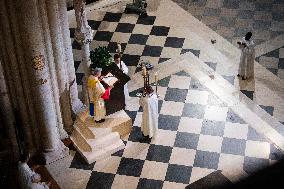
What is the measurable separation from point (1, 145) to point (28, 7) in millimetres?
2715

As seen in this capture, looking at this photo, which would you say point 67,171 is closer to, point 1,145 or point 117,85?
point 1,145

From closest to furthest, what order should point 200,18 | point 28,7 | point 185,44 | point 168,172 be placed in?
1. point 28,7
2. point 168,172
3. point 185,44
4. point 200,18

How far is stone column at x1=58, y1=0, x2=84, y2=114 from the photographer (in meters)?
6.31

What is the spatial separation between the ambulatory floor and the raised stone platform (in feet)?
0.47

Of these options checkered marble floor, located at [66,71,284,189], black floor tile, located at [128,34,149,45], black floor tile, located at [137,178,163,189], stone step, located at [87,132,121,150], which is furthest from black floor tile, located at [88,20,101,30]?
black floor tile, located at [137,178,163,189]

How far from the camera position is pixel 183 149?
7.38 meters

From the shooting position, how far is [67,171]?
7020 mm

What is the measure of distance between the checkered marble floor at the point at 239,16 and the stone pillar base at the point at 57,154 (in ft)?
17.2

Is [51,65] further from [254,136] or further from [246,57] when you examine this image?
[246,57]

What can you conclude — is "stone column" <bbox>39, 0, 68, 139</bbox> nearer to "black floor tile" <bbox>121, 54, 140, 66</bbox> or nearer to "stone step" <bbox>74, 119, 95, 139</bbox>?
"stone step" <bbox>74, 119, 95, 139</bbox>

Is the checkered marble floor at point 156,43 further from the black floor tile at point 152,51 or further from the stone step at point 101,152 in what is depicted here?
the stone step at point 101,152

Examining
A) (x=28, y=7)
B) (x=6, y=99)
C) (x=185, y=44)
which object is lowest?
(x=185, y=44)

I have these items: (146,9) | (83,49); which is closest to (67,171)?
(83,49)

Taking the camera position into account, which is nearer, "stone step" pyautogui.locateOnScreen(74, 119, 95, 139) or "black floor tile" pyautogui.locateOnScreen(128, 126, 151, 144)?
"stone step" pyautogui.locateOnScreen(74, 119, 95, 139)
